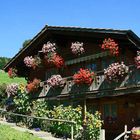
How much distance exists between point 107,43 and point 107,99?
14.9 feet

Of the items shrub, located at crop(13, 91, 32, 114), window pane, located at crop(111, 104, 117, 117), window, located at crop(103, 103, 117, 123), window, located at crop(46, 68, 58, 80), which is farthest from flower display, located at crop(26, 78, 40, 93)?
window pane, located at crop(111, 104, 117, 117)

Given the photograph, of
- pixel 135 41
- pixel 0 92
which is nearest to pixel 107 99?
pixel 135 41

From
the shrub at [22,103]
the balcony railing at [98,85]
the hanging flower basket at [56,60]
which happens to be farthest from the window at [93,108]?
the shrub at [22,103]

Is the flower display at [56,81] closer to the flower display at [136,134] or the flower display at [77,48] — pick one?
the flower display at [77,48]

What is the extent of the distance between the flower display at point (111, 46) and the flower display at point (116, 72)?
155cm

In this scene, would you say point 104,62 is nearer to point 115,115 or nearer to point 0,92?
point 115,115

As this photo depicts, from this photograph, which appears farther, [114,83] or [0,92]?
[0,92]

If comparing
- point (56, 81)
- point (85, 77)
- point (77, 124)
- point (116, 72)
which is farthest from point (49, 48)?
point (116, 72)

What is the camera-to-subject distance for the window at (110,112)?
1117 inches

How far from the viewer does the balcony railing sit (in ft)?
78.8

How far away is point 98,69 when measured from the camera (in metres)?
29.3

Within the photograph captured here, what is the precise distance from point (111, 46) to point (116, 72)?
2.08m

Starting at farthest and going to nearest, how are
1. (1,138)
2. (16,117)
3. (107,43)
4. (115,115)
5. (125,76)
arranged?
(16,117) < (115,115) < (107,43) < (125,76) < (1,138)

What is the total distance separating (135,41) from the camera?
81.3ft
